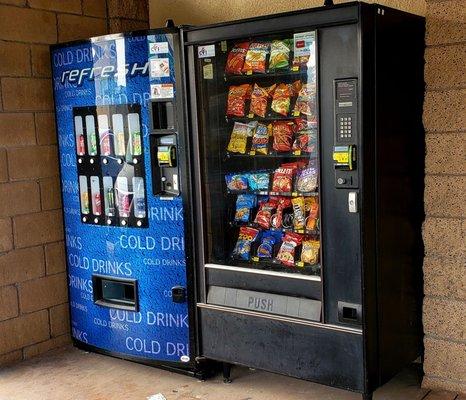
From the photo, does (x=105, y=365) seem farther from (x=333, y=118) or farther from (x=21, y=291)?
(x=333, y=118)

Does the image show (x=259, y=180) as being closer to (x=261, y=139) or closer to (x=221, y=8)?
(x=261, y=139)

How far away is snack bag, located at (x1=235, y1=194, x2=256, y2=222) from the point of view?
125 inches

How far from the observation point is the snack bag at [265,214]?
3102 millimetres

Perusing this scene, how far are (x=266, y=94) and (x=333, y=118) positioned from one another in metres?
0.49

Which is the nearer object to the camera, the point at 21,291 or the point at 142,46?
the point at 142,46

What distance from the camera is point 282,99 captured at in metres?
2.97

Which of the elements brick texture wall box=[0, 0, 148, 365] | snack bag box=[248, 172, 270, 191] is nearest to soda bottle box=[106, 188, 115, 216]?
brick texture wall box=[0, 0, 148, 365]

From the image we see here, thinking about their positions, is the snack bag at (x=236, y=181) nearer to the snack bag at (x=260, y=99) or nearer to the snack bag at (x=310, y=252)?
the snack bag at (x=260, y=99)

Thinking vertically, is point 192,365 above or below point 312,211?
below

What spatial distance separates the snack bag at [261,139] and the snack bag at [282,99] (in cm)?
12

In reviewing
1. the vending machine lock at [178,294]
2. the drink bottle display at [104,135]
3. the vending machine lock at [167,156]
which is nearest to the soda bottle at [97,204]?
the drink bottle display at [104,135]

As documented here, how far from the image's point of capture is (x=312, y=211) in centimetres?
295

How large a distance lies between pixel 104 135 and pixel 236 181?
2.58 feet

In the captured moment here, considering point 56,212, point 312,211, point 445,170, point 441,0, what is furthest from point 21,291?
point 441,0
